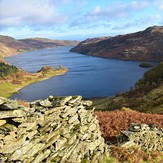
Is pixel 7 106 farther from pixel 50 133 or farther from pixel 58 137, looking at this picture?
pixel 58 137

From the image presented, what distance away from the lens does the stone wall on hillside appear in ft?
45.2

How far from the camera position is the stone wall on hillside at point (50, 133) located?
45.2 feet

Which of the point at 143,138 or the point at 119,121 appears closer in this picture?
the point at 143,138

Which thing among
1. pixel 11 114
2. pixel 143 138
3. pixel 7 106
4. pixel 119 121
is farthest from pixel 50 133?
pixel 119 121

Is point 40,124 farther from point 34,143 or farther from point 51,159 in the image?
point 51,159

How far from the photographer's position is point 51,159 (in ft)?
51.4

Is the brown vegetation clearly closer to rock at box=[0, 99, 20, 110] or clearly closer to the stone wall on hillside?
the stone wall on hillside

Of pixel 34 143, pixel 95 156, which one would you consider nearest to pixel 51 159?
pixel 34 143

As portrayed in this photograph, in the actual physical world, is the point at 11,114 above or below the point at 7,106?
below

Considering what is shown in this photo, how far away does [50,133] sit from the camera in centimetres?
1598

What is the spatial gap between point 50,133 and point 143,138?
12.0 m

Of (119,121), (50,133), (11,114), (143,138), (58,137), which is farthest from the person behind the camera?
(119,121)

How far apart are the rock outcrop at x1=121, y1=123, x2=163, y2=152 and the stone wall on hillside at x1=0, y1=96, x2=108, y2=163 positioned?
4.30m

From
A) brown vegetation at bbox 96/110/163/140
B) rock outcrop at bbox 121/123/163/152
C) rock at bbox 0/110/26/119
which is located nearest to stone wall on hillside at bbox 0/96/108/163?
rock at bbox 0/110/26/119
